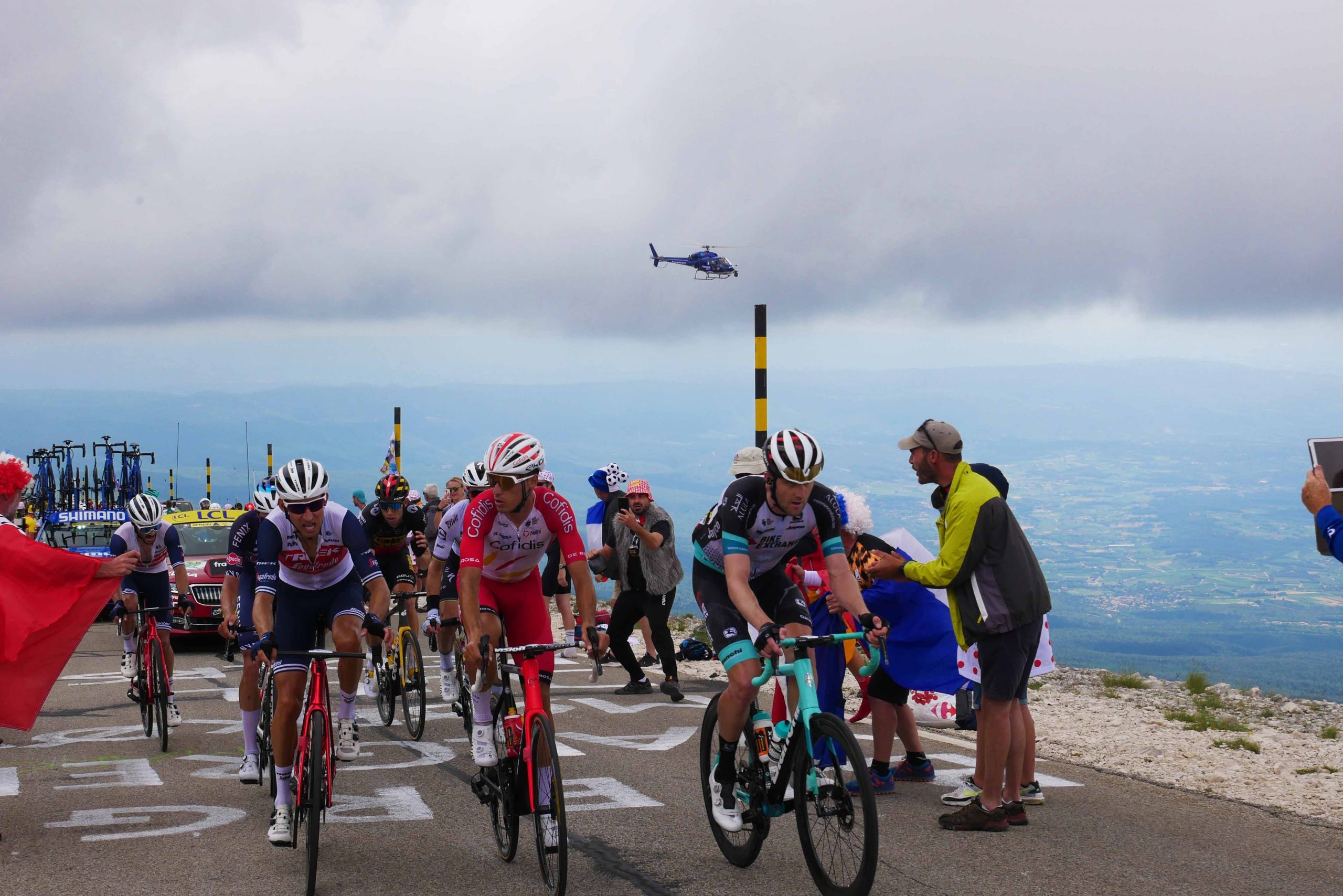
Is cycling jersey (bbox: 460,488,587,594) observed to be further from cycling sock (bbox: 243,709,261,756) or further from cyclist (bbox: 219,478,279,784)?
cycling sock (bbox: 243,709,261,756)

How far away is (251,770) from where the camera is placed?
801 cm

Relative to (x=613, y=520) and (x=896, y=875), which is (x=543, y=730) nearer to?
(x=896, y=875)

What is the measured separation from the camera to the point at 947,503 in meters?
6.91

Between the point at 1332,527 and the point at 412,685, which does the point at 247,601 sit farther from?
the point at 1332,527

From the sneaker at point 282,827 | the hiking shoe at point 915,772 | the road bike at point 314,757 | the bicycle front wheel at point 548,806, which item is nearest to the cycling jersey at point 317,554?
the road bike at point 314,757

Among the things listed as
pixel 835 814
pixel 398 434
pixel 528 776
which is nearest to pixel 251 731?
pixel 528 776

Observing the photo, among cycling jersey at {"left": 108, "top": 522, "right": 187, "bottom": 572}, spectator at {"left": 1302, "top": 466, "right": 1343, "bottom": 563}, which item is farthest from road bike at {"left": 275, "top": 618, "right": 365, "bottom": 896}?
cycling jersey at {"left": 108, "top": 522, "right": 187, "bottom": 572}

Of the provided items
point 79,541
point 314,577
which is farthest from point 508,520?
point 79,541

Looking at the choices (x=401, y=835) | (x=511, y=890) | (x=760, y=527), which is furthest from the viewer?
(x=401, y=835)

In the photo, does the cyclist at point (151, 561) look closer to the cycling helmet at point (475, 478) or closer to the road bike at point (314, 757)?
the cycling helmet at point (475, 478)

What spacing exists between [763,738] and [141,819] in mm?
3995

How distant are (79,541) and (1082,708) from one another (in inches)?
846

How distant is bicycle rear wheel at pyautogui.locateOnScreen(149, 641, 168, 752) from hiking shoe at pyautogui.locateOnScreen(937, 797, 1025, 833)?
6347 mm

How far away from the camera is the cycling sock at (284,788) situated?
251 inches
